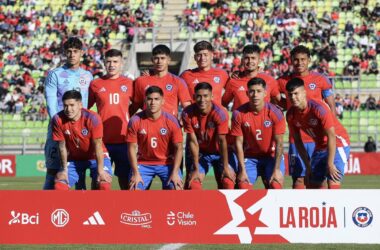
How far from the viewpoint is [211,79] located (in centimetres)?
1280

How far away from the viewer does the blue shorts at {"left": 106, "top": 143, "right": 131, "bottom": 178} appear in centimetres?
1258

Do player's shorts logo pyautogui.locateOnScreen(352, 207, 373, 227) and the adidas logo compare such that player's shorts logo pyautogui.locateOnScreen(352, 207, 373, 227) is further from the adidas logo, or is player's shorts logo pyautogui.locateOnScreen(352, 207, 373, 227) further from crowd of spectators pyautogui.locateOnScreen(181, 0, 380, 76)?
crowd of spectators pyautogui.locateOnScreen(181, 0, 380, 76)

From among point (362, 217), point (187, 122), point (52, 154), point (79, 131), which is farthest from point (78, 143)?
point (362, 217)

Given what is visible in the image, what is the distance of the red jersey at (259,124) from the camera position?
39.4ft

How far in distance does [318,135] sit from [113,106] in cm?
273

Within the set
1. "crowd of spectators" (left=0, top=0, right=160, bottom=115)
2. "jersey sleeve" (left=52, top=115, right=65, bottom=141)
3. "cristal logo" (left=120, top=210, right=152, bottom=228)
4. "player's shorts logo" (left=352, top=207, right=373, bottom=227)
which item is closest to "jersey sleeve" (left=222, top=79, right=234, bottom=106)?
"jersey sleeve" (left=52, top=115, right=65, bottom=141)

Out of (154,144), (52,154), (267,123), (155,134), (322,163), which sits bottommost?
(322,163)

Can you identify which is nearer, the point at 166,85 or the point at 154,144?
the point at 154,144

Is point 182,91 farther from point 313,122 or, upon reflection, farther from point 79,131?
point 313,122

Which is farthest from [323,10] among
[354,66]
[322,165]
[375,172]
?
[322,165]

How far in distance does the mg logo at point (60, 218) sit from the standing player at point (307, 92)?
328 cm

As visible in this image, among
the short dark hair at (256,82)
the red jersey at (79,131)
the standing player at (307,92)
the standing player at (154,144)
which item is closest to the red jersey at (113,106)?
the standing player at (154,144)

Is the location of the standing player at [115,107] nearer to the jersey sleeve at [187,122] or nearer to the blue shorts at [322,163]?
the jersey sleeve at [187,122]

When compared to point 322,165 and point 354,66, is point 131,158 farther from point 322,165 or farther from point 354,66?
point 354,66
